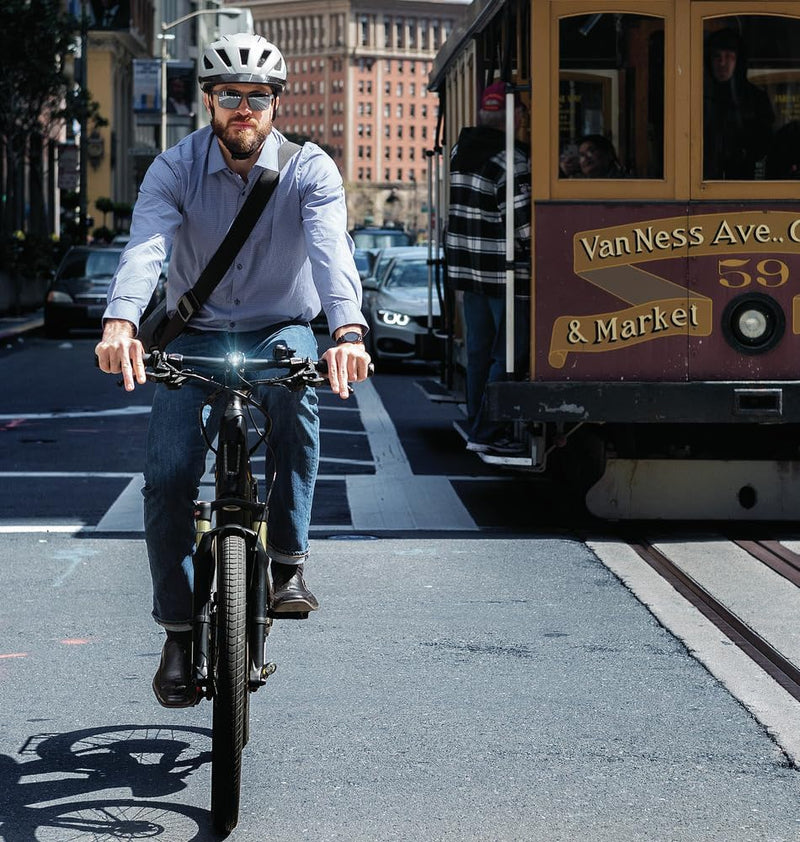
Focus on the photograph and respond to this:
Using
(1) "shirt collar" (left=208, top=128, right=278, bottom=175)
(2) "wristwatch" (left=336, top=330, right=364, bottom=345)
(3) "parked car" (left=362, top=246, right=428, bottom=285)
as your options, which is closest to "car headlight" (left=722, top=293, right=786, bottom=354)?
(1) "shirt collar" (left=208, top=128, right=278, bottom=175)

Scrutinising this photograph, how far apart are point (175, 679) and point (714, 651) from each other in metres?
2.47

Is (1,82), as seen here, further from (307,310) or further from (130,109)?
(130,109)

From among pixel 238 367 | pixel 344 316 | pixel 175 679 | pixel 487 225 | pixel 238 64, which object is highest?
pixel 238 64

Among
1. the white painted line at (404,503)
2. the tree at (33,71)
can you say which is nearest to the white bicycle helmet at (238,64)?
the white painted line at (404,503)

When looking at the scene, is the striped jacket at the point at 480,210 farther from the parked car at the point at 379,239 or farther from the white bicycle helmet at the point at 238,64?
the parked car at the point at 379,239

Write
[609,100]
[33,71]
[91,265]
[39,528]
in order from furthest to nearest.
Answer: [33,71]
[91,265]
[39,528]
[609,100]

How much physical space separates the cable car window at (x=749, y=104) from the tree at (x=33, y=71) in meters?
26.7

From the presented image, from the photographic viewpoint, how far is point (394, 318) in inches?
881

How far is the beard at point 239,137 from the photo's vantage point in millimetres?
4898

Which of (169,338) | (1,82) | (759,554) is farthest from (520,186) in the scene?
(1,82)

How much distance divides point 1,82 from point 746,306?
28.8 meters

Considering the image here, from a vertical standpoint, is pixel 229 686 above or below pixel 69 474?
above

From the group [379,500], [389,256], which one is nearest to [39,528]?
[379,500]

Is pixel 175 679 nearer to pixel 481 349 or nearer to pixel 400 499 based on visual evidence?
pixel 400 499
